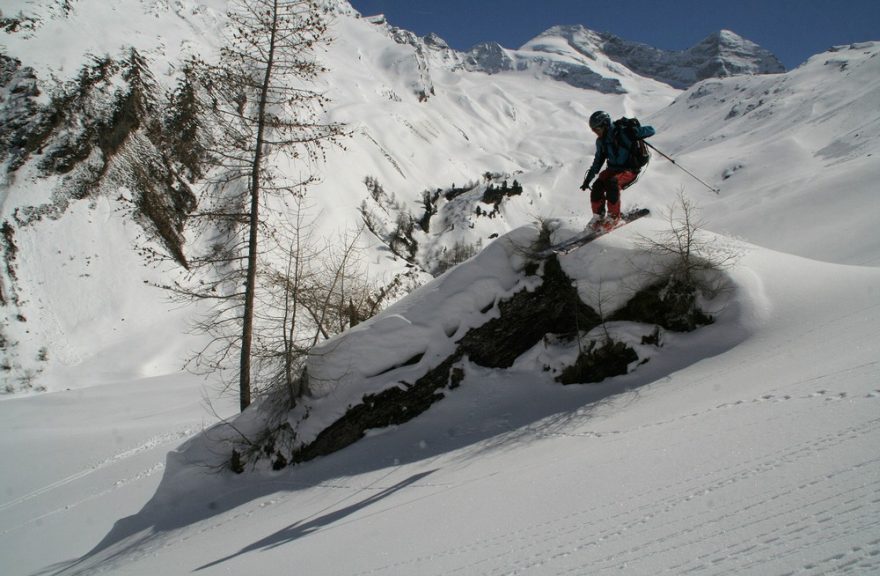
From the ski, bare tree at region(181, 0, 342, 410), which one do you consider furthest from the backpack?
bare tree at region(181, 0, 342, 410)

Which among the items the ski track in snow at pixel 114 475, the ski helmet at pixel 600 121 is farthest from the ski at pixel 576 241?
the ski track in snow at pixel 114 475

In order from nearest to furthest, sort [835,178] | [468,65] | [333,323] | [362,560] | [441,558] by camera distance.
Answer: [441,558] < [362,560] < [333,323] < [835,178] < [468,65]

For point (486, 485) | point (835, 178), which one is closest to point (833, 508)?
point (486, 485)

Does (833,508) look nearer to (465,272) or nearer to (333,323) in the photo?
(465,272)

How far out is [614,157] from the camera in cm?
737

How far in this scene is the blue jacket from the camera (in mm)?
7221

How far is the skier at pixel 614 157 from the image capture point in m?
7.20

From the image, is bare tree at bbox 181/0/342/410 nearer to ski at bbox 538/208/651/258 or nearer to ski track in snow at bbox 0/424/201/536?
ski at bbox 538/208/651/258

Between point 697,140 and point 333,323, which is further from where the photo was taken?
point 697,140

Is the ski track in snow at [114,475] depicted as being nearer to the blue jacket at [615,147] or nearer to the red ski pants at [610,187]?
the red ski pants at [610,187]

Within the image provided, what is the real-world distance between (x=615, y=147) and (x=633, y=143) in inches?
10.8

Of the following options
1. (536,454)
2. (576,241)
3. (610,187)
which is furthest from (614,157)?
(536,454)

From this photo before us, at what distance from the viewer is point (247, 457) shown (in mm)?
7730

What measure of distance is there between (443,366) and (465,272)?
1.76 m
